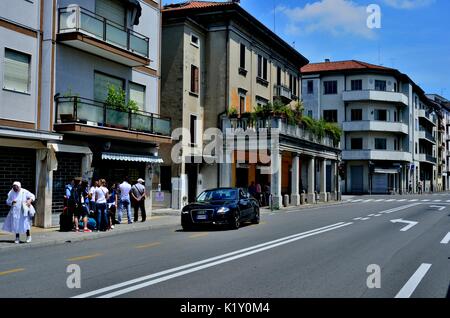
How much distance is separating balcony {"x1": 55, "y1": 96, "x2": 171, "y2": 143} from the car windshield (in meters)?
4.78

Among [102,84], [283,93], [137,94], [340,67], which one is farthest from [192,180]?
[340,67]

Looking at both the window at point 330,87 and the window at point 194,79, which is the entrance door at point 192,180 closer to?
the window at point 194,79

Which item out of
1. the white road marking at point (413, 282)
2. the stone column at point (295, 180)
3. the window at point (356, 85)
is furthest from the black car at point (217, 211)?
the window at point (356, 85)

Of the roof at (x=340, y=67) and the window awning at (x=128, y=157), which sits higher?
the roof at (x=340, y=67)

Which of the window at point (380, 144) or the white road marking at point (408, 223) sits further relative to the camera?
the window at point (380, 144)

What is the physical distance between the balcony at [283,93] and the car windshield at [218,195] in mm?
21084

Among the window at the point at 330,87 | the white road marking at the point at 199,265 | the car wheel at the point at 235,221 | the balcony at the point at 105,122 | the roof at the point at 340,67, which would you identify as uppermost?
the roof at the point at 340,67

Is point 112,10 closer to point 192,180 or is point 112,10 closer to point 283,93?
point 192,180

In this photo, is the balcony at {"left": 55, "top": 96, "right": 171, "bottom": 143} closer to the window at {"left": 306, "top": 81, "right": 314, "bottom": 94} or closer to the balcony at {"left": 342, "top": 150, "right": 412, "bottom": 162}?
the balcony at {"left": 342, "top": 150, "right": 412, "bottom": 162}

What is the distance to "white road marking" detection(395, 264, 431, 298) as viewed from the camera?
7438mm

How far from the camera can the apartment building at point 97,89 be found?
18672mm

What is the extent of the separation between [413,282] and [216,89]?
80.7ft

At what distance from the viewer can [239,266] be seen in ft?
32.4

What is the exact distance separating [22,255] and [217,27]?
889 inches
